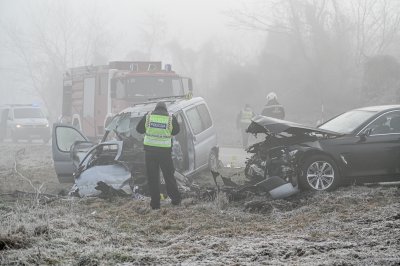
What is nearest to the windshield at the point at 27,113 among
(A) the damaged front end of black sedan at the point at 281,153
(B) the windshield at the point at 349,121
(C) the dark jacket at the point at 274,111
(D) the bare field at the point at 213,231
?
(C) the dark jacket at the point at 274,111

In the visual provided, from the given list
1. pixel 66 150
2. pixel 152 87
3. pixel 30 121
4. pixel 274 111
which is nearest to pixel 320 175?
pixel 66 150

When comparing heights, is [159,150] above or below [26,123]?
above

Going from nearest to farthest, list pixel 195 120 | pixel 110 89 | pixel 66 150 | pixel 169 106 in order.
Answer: pixel 66 150 < pixel 169 106 < pixel 195 120 < pixel 110 89

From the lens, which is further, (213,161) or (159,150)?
(213,161)

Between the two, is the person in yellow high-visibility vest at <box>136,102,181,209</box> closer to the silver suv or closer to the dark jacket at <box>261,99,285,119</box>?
the dark jacket at <box>261,99,285,119</box>

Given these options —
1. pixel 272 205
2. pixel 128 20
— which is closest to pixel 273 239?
pixel 272 205

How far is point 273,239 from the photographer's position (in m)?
5.38

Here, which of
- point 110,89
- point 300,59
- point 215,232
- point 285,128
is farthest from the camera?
point 300,59

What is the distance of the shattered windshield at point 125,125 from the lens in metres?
10.4

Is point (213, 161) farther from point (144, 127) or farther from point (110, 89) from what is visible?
point (110, 89)

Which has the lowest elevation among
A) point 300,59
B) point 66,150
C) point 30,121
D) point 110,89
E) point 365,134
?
point 66,150

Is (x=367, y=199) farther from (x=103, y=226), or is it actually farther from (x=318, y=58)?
(x=318, y=58)

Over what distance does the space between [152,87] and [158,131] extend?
764cm

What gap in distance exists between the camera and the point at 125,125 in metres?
10.5
